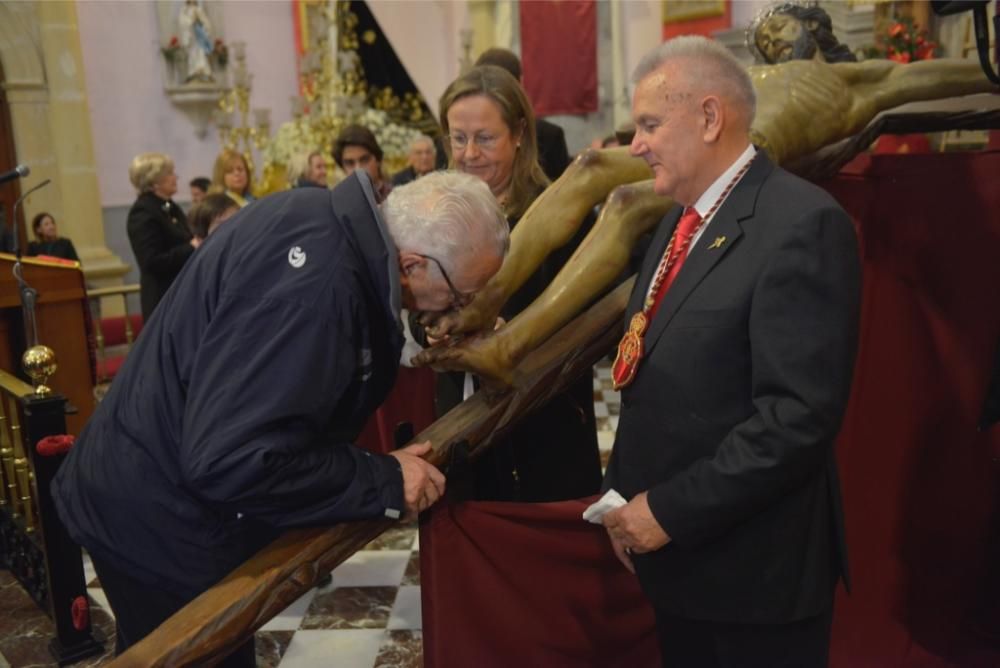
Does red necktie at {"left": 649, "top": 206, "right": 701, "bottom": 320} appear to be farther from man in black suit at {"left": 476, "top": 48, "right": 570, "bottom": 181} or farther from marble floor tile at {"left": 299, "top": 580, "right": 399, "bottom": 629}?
man in black suit at {"left": 476, "top": 48, "right": 570, "bottom": 181}

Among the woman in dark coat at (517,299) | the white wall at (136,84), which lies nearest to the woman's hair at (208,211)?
the woman in dark coat at (517,299)

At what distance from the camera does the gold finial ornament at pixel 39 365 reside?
103 inches

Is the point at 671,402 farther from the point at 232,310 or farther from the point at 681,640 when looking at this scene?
the point at 232,310

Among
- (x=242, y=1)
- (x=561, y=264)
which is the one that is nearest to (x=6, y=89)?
(x=242, y=1)

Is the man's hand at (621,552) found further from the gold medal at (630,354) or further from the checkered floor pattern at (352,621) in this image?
the checkered floor pattern at (352,621)

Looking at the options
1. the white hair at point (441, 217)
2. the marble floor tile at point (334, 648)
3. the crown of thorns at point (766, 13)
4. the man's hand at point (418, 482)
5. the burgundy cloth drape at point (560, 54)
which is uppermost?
the burgundy cloth drape at point (560, 54)

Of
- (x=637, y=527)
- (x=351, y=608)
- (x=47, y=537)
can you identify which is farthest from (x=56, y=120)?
(x=637, y=527)

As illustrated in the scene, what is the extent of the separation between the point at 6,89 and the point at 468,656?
7878 mm

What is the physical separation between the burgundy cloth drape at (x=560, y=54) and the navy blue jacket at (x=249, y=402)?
22.8 ft

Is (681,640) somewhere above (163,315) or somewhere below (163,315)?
below

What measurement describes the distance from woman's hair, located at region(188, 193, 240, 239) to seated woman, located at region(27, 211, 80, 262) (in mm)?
3117

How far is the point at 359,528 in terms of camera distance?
1488mm

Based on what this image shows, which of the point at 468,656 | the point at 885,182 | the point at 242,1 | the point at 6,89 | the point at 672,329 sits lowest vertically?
the point at 468,656

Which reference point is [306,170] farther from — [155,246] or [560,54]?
[560,54]
